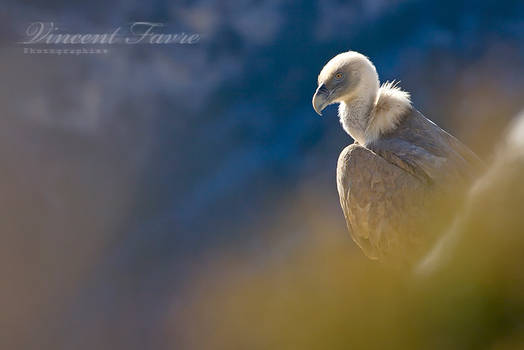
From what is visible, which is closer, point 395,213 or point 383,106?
point 395,213

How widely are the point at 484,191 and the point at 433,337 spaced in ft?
0.45

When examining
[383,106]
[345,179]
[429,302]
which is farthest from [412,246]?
[429,302]

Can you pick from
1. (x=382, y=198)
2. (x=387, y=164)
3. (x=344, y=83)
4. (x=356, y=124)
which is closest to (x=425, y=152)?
(x=387, y=164)

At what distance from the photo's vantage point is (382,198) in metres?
4.02

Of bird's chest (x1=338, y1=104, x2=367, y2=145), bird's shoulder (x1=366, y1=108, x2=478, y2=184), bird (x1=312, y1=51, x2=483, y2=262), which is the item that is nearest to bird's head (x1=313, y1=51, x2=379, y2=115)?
bird (x1=312, y1=51, x2=483, y2=262)

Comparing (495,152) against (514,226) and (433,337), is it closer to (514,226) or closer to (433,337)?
(514,226)

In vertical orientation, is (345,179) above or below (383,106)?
below

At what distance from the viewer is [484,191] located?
0.44 metres

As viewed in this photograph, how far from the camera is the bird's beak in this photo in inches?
175

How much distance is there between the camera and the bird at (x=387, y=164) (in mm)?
3857

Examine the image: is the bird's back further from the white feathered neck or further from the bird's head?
the bird's head

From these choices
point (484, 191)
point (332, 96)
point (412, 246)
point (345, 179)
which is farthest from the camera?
point (332, 96)

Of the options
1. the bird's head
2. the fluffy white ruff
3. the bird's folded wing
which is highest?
the bird's head

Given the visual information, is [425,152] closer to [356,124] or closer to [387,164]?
[387,164]
